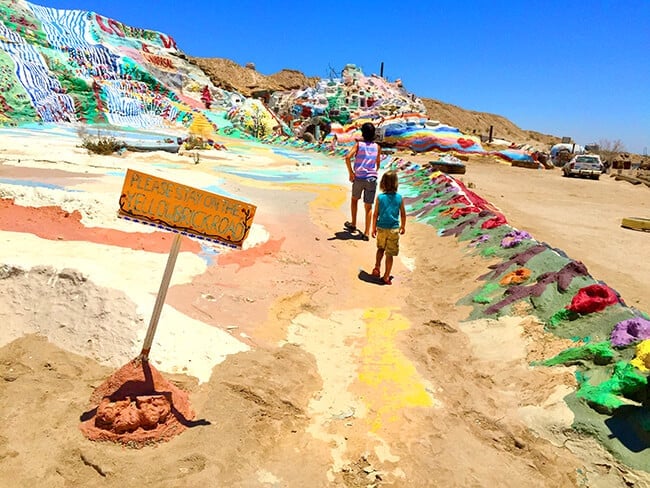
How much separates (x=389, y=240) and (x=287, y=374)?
2.28m

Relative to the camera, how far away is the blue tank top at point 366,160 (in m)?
6.31

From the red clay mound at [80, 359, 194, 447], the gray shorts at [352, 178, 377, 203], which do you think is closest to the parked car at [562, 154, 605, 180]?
the gray shorts at [352, 178, 377, 203]

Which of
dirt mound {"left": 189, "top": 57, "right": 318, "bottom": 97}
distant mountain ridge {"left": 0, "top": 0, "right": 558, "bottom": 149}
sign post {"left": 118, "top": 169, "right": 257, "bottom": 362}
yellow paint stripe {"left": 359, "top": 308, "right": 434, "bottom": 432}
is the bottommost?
yellow paint stripe {"left": 359, "top": 308, "right": 434, "bottom": 432}

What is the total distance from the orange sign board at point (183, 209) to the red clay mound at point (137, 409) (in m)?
0.84

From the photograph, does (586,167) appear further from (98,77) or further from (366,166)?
(98,77)

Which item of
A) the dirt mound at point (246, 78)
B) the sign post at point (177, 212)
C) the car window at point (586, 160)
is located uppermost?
the dirt mound at point (246, 78)

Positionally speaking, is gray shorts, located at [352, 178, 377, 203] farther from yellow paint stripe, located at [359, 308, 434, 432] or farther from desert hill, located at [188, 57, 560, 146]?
desert hill, located at [188, 57, 560, 146]

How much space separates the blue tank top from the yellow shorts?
1.48 meters

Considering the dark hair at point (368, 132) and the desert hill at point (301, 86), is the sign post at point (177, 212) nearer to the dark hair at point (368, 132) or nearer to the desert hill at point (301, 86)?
the dark hair at point (368, 132)

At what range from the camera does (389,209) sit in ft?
16.7

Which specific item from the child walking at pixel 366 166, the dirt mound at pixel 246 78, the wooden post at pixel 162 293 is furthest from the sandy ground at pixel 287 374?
the dirt mound at pixel 246 78

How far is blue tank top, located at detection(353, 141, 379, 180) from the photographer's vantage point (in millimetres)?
6309

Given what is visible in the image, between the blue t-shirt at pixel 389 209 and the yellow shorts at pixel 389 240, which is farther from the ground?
the blue t-shirt at pixel 389 209

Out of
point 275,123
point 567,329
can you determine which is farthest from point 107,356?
point 275,123
